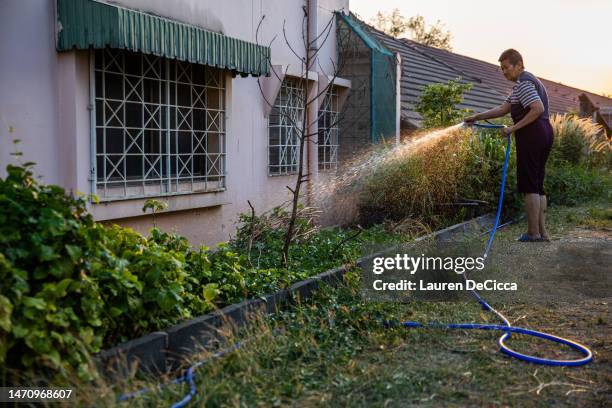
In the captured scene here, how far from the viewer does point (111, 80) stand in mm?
7031

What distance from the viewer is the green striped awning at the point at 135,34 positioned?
627 cm

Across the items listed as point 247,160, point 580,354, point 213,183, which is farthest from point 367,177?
point 580,354

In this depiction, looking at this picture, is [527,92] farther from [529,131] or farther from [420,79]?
[420,79]

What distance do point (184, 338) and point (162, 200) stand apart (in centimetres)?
331

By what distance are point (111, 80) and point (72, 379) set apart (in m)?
4.05

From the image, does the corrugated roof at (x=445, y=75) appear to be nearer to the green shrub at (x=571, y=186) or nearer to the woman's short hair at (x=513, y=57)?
the green shrub at (x=571, y=186)

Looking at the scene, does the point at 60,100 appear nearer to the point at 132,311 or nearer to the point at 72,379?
the point at 132,311

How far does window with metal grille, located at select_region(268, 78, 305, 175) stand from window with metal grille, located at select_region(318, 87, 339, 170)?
0.81 metres

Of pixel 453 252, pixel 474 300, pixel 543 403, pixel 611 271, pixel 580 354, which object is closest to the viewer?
pixel 543 403

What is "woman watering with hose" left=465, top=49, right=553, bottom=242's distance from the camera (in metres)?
8.64

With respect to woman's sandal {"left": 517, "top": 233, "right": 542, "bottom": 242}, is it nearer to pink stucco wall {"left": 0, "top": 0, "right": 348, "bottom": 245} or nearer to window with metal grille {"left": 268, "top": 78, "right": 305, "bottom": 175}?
pink stucco wall {"left": 0, "top": 0, "right": 348, "bottom": 245}

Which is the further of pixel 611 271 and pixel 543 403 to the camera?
pixel 611 271

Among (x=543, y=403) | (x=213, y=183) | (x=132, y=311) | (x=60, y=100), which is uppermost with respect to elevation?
(x=60, y=100)

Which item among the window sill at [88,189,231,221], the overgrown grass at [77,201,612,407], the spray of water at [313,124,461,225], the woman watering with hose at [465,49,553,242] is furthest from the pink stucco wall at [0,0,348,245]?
the woman watering with hose at [465,49,553,242]
